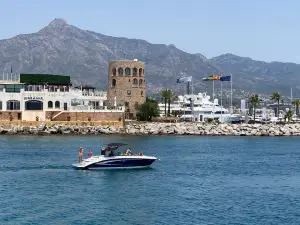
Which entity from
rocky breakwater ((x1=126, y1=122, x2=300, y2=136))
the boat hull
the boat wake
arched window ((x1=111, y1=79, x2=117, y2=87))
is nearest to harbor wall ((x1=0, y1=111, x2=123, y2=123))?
rocky breakwater ((x1=126, y1=122, x2=300, y2=136))

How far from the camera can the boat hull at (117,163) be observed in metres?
67.6

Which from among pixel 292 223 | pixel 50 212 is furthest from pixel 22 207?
pixel 292 223

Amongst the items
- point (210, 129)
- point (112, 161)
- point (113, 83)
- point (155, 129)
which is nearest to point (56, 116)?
point (155, 129)

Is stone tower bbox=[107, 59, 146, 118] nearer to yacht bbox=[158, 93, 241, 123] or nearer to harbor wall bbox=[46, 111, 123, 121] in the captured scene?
harbor wall bbox=[46, 111, 123, 121]

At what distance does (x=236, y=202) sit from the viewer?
50.1m

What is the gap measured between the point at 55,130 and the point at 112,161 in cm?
5987

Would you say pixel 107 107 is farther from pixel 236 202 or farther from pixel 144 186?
pixel 236 202

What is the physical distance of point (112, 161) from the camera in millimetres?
68000

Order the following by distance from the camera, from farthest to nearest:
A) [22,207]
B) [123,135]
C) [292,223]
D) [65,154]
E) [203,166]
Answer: [123,135], [65,154], [203,166], [22,207], [292,223]

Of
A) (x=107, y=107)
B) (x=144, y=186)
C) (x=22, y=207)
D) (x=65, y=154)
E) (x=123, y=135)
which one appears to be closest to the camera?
(x=22, y=207)

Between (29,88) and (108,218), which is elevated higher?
(29,88)

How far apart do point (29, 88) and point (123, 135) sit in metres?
21.5

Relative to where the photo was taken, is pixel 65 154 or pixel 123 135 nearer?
pixel 65 154

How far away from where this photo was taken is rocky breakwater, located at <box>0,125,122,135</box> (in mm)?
125625
